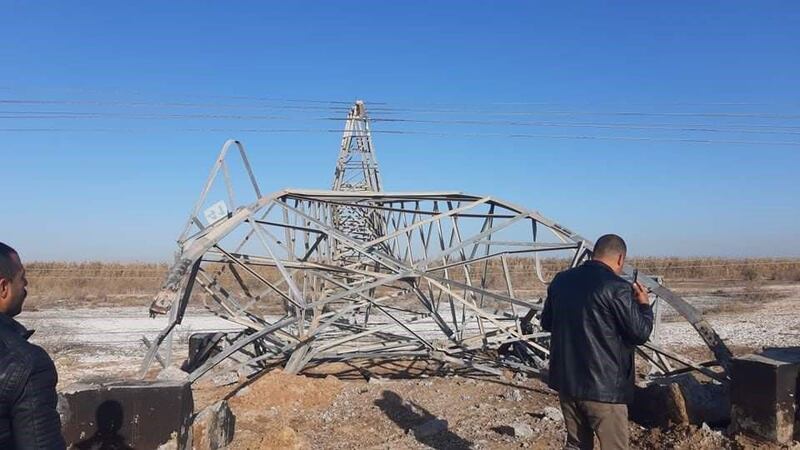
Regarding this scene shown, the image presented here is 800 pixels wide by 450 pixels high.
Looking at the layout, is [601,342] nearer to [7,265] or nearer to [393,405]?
[7,265]

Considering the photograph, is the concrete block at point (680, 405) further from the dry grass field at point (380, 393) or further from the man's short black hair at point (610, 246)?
the man's short black hair at point (610, 246)

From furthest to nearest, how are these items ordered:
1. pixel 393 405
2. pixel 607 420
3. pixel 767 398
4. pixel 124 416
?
pixel 393 405
pixel 767 398
pixel 124 416
pixel 607 420

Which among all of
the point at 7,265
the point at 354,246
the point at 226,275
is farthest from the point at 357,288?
the point at 226,275

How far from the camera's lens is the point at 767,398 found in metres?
6.13

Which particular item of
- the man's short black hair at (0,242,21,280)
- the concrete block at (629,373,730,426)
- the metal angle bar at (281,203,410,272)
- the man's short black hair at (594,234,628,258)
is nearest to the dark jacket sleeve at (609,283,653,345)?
the man's short black hair at (594,234,628,258)

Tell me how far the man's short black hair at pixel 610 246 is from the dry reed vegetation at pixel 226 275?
23134 mm

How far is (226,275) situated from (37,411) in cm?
3035

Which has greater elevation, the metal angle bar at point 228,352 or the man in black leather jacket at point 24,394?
the man in black leather jacket at point 24,394

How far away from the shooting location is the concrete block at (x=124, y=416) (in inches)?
206

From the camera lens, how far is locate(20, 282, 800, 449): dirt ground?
6.84m

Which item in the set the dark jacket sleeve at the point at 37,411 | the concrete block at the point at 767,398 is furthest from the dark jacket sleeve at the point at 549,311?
the dark jacket sleeve at the point at 37,411

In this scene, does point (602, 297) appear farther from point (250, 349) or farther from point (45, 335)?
point (45, 335)

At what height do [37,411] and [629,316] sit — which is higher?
[629,316]

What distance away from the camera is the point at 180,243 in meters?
8.99
